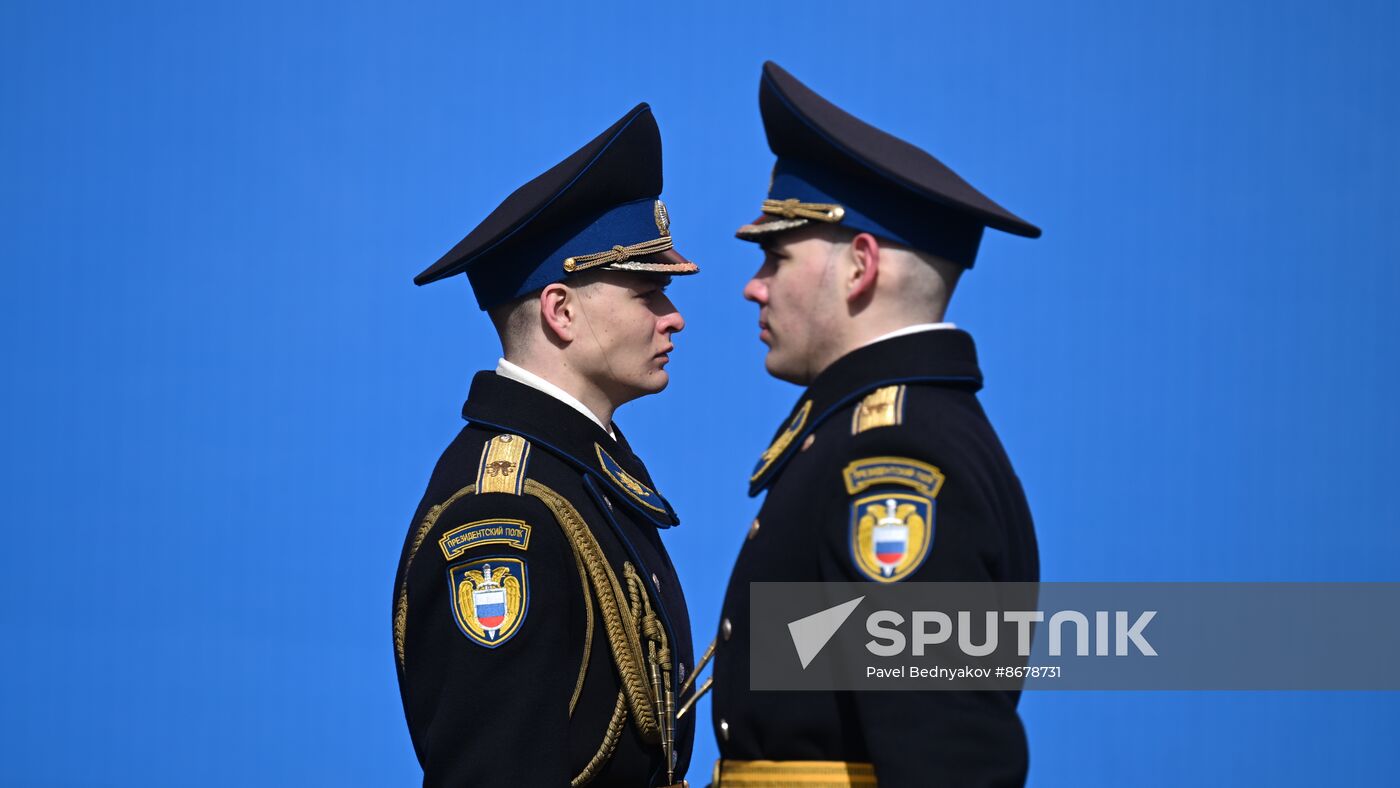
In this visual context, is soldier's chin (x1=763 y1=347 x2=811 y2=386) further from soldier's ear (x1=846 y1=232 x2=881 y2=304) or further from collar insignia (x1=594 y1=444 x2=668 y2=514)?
collar insignia (x1=594 y1=444 x2=668 y2=514)

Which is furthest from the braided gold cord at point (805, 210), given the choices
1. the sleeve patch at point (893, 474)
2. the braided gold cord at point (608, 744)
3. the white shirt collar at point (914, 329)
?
the braided gold cord at point (608, 744)

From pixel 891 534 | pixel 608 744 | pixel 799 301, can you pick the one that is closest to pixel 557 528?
pixel 608 744

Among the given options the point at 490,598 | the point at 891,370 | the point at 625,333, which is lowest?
the point at 490,598

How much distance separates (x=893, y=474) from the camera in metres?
2.49

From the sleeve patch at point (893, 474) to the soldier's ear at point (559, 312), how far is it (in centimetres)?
111

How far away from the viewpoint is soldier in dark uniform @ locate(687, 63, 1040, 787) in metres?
2.43

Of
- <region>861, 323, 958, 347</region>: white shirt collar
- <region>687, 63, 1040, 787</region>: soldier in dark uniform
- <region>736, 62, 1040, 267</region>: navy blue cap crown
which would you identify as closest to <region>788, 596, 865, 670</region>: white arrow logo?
<region>687, 63, 1040, 787</region>: soldier in dark uniform

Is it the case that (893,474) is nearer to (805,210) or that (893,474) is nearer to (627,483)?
(805,210)

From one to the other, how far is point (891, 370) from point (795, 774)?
633mm

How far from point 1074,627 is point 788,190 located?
1771mm

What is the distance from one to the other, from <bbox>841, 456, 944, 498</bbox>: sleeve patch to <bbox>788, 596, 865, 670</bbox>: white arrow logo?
17 centimetres

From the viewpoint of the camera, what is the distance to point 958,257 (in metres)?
2.78

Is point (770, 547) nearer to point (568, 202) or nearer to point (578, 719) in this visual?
point (578, 719)

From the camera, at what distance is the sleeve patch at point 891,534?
2426 millimetres
